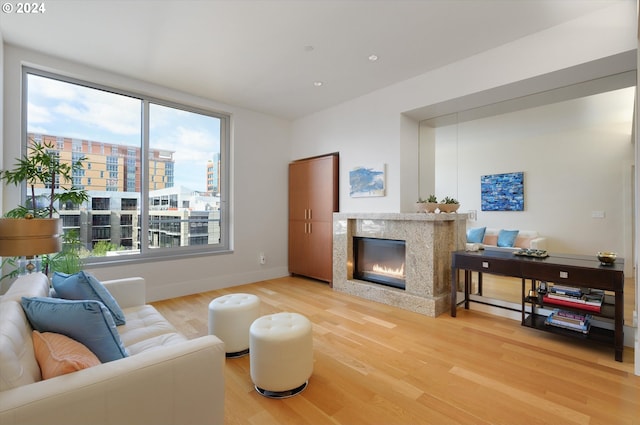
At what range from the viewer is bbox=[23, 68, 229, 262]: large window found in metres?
3.41

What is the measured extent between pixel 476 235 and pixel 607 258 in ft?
4.66

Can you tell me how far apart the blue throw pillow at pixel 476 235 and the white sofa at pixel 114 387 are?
3.66m

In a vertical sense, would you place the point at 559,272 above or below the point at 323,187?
below

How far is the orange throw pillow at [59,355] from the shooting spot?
1082mm

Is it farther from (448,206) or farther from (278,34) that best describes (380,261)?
(278,34)

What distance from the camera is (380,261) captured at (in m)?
4.12

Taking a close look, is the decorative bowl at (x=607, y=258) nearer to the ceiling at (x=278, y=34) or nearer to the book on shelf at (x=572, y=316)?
the book on shelf at (x=572, y=316)

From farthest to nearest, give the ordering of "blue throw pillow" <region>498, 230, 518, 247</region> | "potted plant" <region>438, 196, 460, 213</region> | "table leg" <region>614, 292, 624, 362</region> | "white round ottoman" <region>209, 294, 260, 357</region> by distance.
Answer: "potted plant" <region>438, 196, 460, 213</region> < "blue throw pillow" <region>498, 230, 518, 247</region> < "white round ottoman" <region>209, 294, 260, 357</region> < "table leg" <region>614, 292, 624, 362</region>

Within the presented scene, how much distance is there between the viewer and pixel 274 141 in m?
5.28

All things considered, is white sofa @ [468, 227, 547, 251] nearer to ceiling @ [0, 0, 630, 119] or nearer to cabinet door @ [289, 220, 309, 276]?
ceiling @ [0, 0, 630, 119]

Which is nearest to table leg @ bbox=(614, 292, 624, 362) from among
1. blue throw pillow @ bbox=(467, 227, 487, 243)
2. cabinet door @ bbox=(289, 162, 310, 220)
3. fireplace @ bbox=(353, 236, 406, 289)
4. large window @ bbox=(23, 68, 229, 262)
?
blue throw pillow @ bbox=(467, 227, 487, 243)

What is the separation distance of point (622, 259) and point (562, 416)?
70.7 inches

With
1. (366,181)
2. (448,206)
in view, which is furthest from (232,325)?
(448,206)

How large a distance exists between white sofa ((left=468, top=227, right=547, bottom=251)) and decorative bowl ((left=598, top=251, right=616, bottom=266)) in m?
0.56
